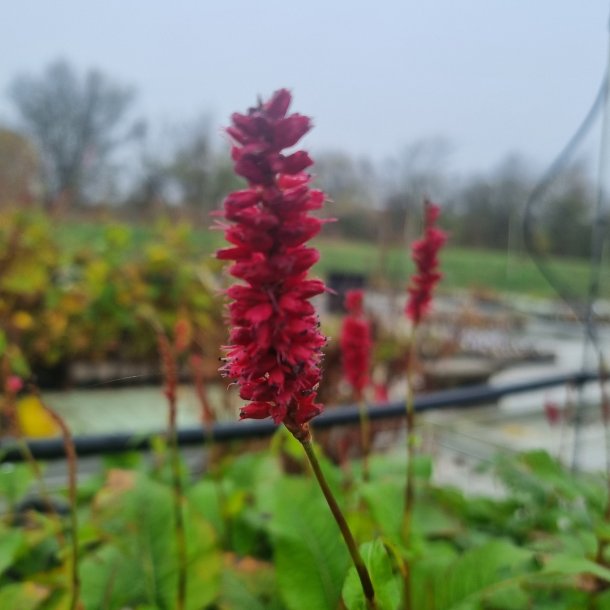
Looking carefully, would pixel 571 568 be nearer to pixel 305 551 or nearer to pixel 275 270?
pixel 305 551

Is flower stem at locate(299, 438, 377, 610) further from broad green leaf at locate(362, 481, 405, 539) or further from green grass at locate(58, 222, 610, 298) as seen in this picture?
green grass at locate(58, 222, 610, 298)

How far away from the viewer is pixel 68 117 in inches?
290

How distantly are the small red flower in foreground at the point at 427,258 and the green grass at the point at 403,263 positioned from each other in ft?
13.2

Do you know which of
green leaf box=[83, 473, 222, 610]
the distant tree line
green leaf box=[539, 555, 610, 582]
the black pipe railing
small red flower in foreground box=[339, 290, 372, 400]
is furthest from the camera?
the distant tree line

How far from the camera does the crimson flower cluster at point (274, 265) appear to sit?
47 cm

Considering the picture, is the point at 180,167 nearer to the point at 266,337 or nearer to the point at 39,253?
the point at 39,253

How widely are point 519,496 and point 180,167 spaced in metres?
4.95

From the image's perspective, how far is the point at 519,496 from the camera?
135 centimetres

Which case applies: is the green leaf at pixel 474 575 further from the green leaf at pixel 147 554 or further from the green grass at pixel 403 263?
the green grass at pixel 403 263

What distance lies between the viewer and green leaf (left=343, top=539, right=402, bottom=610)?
527mm

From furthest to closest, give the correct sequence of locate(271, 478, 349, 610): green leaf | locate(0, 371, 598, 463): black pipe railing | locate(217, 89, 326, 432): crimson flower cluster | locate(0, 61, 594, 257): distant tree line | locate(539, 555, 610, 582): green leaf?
locate(0, 61, 594, 257): distant tree line
locate(0, 371, 598, 463): black pipe railing
locate(271, 478, 349, 610): green leaf
locate(539, 555, 610, 582): green leaf
locate(217, 89, 326, 432): crimson flower cluster

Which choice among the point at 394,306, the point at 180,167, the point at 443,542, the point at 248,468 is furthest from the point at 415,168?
the point at 443,542

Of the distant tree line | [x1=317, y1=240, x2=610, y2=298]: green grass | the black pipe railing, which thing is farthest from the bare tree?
the black pipe railing

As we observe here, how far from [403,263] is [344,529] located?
754 centimetres
